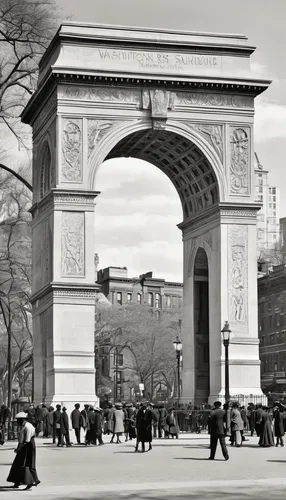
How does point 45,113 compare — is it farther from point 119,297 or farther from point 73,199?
point 119,297

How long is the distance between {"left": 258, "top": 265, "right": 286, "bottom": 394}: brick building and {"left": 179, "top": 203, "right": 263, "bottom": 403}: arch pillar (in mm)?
47669

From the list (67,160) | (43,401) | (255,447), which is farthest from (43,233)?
(255,447)

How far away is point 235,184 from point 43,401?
1318cm

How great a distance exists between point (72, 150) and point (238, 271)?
939 centimetres

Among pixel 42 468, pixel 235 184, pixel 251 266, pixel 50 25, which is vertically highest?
pixel 50 25

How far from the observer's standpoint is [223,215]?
163ft

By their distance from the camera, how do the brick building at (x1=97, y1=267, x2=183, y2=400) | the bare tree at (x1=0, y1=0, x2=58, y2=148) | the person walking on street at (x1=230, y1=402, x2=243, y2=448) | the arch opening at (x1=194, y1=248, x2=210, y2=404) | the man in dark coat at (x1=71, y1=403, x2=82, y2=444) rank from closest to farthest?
the person walking on street at (x1=230, y1=402, x2=243, y2=448), the man in dark coat at (x1=71, y1=403, x2=82, y2=444), the arch opening at (x1=194, y1=248, x2=210, y2=404), the bare tree at (x1=0, y1=0, x2=58, y2=148), the brick building at (x1=97, y1=267, x2=183, y2=400)

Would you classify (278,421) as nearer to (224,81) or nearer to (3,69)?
(224,81)

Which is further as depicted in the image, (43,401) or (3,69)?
(3,69)

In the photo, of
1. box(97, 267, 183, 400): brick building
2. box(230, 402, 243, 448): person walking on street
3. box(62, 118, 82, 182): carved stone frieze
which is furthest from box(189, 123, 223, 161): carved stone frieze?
box(97, 267, 183, 400): brick building

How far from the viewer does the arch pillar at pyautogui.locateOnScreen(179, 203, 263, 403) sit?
160ft

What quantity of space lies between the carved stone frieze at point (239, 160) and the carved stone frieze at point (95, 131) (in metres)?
5.84

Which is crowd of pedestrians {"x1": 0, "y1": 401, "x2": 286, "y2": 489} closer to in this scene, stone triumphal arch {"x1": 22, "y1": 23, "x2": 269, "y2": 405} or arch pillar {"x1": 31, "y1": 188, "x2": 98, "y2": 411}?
arch pillar {"x1": 31, "y1": 188, "x2": 98, "y2": 411}

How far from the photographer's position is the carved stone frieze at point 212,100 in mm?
49969
